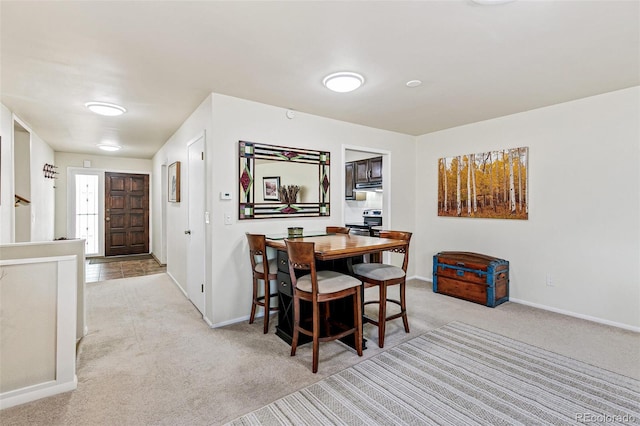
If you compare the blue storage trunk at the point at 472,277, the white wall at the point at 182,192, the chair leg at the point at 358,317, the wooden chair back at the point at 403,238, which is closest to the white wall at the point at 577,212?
the blue storage trunk at the point at 472,277

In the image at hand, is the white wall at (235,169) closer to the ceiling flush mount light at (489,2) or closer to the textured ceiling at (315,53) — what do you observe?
the textured ceiling at (315,53)

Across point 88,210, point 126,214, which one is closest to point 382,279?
point 126,214

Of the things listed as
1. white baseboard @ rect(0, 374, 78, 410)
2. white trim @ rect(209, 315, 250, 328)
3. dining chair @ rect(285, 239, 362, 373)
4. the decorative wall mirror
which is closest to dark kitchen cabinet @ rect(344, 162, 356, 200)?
the decorative wall mirror

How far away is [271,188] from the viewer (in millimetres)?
3498

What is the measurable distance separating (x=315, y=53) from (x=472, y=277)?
3207 mm

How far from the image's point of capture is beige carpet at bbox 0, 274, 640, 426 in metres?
1.85

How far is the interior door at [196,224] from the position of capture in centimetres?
341

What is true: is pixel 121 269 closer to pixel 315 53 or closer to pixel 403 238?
pixel 403 238

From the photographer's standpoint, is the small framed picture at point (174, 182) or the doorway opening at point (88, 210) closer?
the small framed picture at point (174, 182)

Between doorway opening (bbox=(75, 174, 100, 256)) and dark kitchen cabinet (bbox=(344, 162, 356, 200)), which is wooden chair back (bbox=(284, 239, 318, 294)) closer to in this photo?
dark kitchen cabinet (bbox=(344, 162, 356, 200))

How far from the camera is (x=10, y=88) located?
9.76 ft

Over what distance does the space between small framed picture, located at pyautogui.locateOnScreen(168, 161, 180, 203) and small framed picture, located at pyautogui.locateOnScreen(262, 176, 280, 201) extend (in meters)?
1.75

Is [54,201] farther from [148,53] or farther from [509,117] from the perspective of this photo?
[509,117]

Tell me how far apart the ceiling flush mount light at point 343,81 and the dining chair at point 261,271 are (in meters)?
1.52
